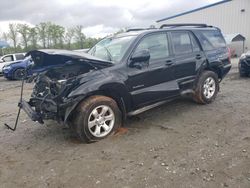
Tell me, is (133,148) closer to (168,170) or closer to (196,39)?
(168,170)

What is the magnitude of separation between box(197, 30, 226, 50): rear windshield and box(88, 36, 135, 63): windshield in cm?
198

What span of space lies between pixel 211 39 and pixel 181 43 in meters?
1.16

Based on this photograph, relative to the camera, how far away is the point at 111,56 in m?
5.01

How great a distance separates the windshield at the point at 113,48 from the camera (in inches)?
192

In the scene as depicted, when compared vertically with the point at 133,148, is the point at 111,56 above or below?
above

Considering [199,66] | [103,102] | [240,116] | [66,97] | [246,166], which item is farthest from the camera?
[199,66]

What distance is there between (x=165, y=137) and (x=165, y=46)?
1.89m

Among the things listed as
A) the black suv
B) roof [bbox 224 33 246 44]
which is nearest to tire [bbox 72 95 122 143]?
the black suv

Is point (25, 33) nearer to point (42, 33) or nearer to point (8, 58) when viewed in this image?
point (42, 33)

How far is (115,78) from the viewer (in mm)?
4516

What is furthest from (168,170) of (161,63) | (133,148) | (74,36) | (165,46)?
(74,36)

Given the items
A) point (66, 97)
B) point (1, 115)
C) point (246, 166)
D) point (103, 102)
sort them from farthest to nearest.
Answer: point (1, 115) → point (103, 102) → point (66, 97) → point (246, 166)

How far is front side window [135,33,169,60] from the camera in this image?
507 cm

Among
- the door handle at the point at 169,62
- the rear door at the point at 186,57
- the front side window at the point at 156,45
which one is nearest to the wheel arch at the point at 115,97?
the front side window at the point at 156,45
